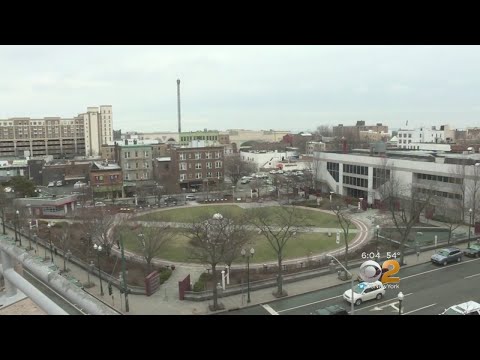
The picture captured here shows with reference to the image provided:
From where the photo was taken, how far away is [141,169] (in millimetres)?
32750

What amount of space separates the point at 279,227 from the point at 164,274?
6581 millimetres

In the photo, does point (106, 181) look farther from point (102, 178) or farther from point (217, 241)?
point (217, 241)

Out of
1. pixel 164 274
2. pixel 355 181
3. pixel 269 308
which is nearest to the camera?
pixel 269 308

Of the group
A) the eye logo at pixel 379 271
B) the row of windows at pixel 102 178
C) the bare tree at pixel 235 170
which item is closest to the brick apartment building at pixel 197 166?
the bare tree at pixel 235 170

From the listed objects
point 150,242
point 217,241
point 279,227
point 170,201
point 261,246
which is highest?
point 217,241

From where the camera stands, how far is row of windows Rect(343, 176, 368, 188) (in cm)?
2573

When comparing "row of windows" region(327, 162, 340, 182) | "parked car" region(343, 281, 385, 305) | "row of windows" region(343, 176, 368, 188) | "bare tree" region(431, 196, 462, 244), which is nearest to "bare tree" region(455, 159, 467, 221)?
"bare tree" region(431, 196, 462, 244)

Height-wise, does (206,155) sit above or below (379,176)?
above

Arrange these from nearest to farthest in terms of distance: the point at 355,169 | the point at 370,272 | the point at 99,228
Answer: the point at 370,272 → the point at 99,228 → the point at 355,169

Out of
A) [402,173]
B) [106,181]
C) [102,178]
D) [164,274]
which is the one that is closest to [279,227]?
[164,274]

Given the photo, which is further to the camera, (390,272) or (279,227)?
(279,227)

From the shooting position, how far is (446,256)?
1368 cm
